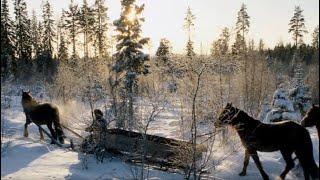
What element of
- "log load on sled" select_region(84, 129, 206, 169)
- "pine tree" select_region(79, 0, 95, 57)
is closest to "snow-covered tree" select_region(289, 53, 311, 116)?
"log load on sled" select_region(84, 129, 206, 169)

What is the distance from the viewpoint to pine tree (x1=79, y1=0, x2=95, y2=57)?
61.6 m

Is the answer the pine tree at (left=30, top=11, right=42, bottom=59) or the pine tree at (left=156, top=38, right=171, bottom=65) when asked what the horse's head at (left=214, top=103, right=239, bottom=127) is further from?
the pine tree at (left=30, top=11, right=42, bottom=59)

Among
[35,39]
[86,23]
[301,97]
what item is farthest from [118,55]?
[35,39]

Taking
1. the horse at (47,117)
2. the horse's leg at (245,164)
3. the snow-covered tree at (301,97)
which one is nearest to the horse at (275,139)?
the horse's leg at (245,164)

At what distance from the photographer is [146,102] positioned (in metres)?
21.0

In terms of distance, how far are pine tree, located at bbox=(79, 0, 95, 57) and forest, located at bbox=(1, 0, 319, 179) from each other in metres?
0.19

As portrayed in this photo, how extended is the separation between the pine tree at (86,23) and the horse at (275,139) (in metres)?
50.0

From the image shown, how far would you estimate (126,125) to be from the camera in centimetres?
1755

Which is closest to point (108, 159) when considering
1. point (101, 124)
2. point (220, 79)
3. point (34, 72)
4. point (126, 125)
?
point (101, 124)

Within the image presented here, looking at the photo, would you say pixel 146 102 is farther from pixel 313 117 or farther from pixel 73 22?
pixel 73 22

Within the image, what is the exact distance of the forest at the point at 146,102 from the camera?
11398 millimetres

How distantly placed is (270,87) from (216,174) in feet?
57.4

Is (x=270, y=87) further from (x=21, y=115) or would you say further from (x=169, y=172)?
(x=169, y=172)

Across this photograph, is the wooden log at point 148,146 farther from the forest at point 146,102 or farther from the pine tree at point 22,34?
the pine tree at point 22,34
